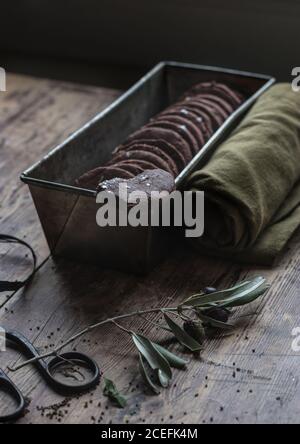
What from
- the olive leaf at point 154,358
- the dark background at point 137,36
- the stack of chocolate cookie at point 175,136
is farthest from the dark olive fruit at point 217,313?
the dark background at point 137,36

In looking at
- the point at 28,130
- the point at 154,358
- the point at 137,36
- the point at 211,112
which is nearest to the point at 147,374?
the point at 154,358

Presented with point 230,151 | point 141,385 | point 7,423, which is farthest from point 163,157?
point 7,423

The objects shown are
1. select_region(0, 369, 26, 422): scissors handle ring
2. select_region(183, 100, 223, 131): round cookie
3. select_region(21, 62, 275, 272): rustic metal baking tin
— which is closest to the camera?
select_region(0, 369, 26, 422): scissors handle ring

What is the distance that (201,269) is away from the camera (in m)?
1.23

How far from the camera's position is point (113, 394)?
3.10ft

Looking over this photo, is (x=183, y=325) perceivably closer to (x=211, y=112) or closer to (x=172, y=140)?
(x=172, y=140)

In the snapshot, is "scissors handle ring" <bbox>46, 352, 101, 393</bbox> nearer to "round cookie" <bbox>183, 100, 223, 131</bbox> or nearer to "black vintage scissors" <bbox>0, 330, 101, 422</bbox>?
"black vintage scissors" <bbox>0, 330, 101, 422</bbox>

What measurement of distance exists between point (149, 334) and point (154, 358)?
0.08 metres

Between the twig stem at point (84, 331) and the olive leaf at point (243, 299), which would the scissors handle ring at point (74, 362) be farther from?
the olive leaf at point (243, 299)

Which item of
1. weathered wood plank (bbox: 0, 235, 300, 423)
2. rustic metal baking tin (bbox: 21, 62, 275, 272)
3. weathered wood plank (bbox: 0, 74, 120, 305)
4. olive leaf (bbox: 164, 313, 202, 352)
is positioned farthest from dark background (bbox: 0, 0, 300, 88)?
olive leaf (bbox: 164, 313, 202, 352)

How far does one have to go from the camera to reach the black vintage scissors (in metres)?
0.94

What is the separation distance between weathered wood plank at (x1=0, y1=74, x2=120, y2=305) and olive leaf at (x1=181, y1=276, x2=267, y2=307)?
0.31 m

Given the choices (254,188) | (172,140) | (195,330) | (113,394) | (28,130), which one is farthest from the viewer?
(28,130)
